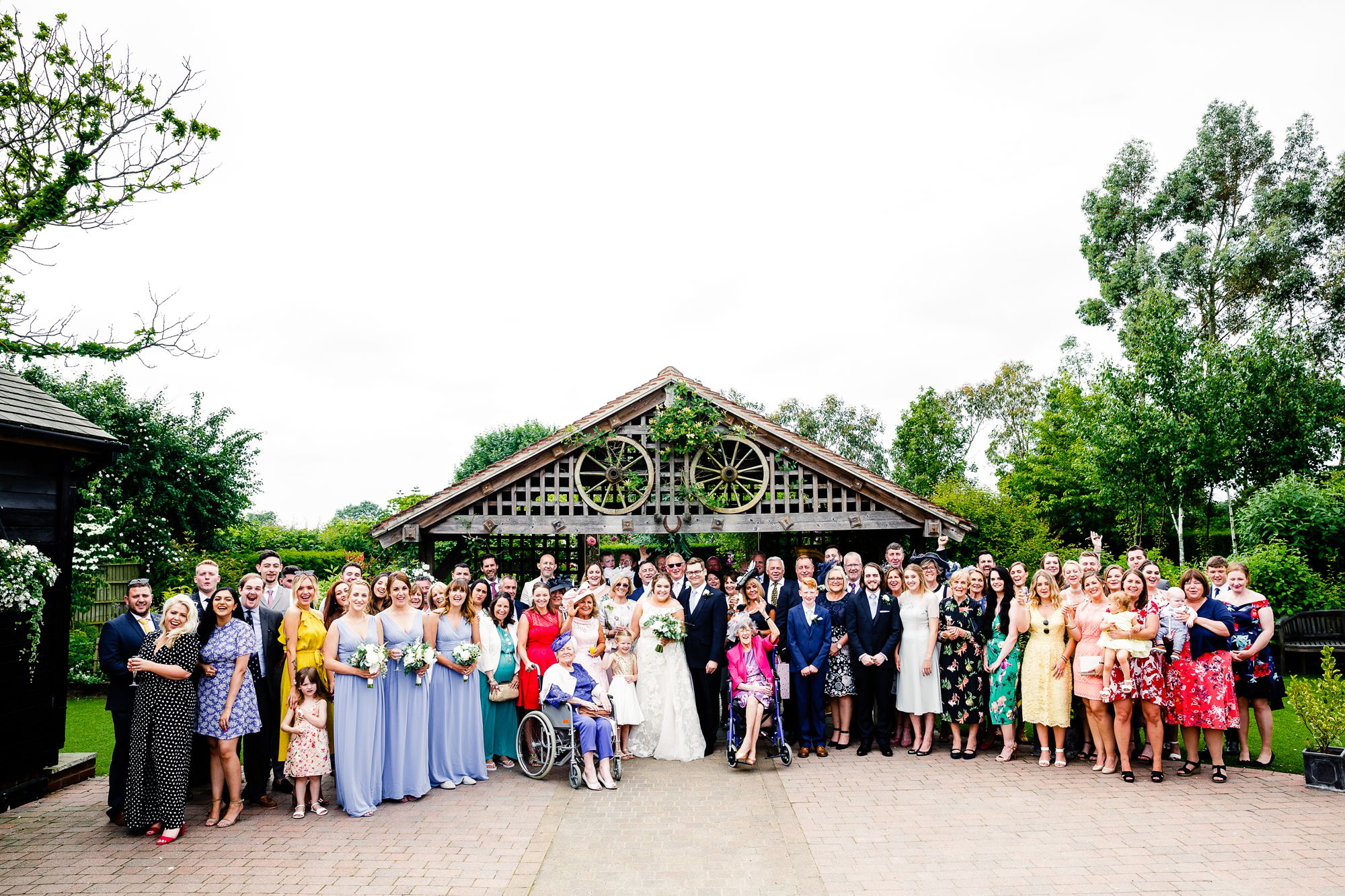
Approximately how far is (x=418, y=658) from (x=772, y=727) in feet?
13.3

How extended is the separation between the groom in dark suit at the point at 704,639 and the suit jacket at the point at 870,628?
139 cm

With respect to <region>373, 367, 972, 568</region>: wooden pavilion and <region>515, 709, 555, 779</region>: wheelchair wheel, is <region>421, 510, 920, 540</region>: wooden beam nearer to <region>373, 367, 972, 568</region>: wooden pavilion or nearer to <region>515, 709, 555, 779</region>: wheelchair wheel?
<region>373, 367, 972, 568</region>: wooden pavilion

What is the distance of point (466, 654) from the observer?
7090mm

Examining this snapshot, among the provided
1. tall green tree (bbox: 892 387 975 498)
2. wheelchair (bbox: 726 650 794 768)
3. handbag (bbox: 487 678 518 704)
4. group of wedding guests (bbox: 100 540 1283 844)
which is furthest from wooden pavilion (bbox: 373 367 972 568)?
tall green tree (bbox: 892 387 975 498)

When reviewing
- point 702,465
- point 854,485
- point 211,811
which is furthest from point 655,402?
point 211,811

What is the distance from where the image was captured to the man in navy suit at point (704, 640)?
8273mm

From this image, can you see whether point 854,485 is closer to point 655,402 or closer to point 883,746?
point 655,402

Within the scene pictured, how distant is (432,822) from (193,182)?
8268 mm

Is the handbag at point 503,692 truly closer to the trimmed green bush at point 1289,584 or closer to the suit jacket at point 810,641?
the suit jacket at point 810,641

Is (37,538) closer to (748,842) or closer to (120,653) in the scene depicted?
(120,653)

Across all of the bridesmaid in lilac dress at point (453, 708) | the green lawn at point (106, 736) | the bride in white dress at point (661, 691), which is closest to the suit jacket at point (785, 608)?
the bride in white dress at point (661, 691)

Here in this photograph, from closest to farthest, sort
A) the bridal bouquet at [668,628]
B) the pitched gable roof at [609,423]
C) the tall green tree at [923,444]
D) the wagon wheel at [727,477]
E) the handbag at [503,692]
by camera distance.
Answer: the handbag at [503,692]
the bridal bouquet at [668,628]
the pitched gable roof at [609,423]
the wagon wheel at [727,477]
the tall green tree at [923,444]

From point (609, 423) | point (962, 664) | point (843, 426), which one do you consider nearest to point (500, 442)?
point (843, 426)

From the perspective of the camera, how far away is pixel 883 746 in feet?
26.6
